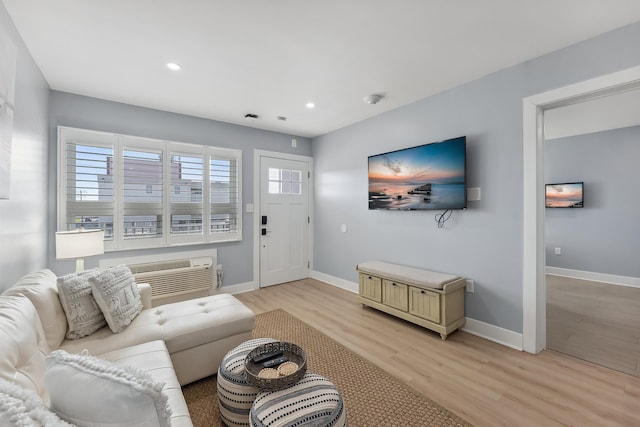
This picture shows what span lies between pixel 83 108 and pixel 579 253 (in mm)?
7611

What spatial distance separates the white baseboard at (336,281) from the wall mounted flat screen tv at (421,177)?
4.20 ft

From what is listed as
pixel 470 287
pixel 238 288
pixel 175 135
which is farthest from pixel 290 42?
pixel 238 288

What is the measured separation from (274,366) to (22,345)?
1.13m

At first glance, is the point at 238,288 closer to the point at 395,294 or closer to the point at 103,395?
the point at 395,294

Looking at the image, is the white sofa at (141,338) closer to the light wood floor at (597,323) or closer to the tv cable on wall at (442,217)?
the tv cable on wall at (442,217)

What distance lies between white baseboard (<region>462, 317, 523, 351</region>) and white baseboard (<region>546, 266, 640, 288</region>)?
3565 millimetres

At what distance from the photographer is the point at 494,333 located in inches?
103

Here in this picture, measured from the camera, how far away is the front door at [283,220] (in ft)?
14.4

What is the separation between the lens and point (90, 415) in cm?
76

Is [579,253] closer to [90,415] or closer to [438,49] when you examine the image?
[438,49]

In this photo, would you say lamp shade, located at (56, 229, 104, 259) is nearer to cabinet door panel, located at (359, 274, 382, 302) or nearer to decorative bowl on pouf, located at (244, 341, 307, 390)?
decorative bowl on pouf, located at (244, 341, 307, 390)

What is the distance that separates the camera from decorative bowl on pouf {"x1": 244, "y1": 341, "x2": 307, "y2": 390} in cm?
138

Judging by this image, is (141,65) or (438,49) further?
(141,65)

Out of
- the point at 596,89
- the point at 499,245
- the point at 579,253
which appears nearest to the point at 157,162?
the point at 499,245
